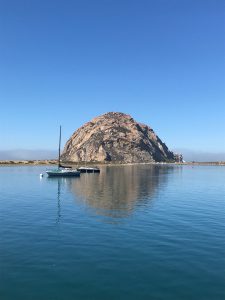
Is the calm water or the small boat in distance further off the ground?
the small boat in distance

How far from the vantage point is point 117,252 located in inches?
1057

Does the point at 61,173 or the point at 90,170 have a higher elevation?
the point at 90,170

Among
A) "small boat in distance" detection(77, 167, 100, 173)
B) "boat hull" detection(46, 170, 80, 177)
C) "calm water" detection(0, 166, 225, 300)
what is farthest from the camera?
"small boat in distance" detection(77, 167, 100, 173)

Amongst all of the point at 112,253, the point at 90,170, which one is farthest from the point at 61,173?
the point at 112,253

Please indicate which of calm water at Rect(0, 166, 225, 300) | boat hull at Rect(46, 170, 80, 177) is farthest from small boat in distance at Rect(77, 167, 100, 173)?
calm water at Rect(0, 166, 225, 300)

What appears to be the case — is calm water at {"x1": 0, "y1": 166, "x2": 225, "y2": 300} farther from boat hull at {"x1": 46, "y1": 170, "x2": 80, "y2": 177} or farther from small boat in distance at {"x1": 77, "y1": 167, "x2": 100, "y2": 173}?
small boat in distance at {"x1": 77, "y1": 167, "x2": 100, "y2": 173}

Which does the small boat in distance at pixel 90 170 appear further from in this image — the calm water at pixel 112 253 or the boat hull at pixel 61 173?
the calm water at pixel 112 253

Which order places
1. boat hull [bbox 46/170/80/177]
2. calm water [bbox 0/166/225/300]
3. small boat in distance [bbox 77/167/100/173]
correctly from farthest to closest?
small boat in distance [bbox 77/167/100/173] → boat hull [bbox 46/170/80/177] → calm water [bbox 0/166/225/300]

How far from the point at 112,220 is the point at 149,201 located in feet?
59.1

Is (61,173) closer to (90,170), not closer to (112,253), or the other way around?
(90,170)

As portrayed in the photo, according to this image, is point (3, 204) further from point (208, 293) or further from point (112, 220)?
point (208, 293)

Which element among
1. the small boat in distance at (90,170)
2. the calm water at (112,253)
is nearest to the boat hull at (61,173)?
the small boat in distance at (90,170)

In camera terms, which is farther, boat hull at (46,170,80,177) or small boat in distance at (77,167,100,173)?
small boat in distance at (77,167,100,173)

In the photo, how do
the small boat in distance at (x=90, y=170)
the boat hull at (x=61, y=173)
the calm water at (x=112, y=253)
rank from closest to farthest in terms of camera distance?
the calm water at (x=112, y=253), the boat hull at (x=61, y=173), the small boat in distance at (x=90, y=170)
